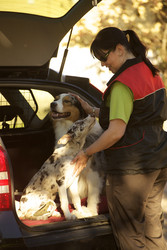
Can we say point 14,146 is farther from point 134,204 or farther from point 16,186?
point 134,204

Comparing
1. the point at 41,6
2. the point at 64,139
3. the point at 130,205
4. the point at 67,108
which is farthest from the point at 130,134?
the point at 41,6

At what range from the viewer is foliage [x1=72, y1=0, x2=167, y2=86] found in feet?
42.1

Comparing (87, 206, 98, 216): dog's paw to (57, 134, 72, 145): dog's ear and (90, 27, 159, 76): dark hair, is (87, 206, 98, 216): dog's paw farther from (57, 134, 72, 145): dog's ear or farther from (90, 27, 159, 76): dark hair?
(90, 27, 159, 76): dark hair

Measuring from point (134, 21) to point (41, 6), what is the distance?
9.67 metres

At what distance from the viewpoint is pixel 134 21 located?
1355 cm

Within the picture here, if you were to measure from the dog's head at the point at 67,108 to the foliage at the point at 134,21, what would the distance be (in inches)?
339

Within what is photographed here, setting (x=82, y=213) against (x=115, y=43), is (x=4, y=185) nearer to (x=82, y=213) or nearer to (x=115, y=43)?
(x=82, y=213)

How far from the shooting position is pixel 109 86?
3139 millimetres

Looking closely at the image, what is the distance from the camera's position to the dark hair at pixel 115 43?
10.5 feet

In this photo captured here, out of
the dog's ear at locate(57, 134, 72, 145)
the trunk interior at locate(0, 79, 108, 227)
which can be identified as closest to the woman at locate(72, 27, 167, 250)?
the dog's ear at locate(57, 134, 72, 145)

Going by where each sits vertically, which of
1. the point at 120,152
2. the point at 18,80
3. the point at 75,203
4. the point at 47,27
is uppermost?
the point at 47,27

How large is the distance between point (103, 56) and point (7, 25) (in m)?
1.31

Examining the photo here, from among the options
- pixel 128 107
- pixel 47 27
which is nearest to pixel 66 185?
pixel 128 107

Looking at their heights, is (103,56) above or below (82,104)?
above
